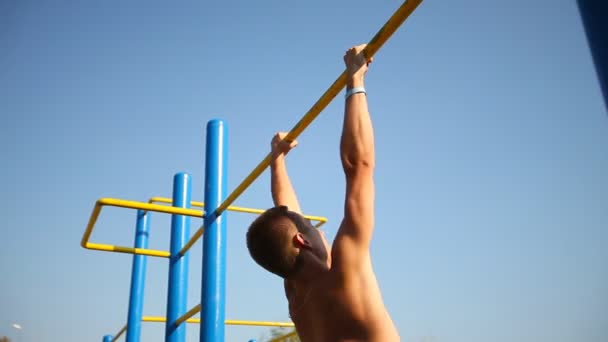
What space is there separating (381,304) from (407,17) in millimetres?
1077

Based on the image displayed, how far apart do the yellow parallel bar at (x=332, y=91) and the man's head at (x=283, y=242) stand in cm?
63

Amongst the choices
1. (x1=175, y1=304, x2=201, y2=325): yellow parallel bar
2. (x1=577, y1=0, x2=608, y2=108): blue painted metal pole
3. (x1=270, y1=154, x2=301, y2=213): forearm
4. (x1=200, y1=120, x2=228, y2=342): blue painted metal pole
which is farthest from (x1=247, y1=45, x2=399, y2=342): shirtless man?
(x1=175, y1=304, x2=201, y2=325): yellow parallel bar

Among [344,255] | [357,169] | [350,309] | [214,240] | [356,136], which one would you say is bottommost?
[350,309]

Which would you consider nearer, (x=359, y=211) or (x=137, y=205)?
(x=359, y=211)

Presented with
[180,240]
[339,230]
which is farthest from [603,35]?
[180,240]

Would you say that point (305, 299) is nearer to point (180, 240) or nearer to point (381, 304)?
point (381, 304)

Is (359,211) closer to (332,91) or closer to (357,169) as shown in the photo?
(357,169)

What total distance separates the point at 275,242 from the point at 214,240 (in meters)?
1.53

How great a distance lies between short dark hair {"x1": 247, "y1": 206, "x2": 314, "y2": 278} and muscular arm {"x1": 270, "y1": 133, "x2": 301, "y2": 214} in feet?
2.12

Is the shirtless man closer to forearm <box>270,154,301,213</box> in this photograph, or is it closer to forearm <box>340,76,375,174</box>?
forearm <box>340,76,375,174</box>

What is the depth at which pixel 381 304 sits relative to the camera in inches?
63.0

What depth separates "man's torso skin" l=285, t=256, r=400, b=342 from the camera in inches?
61.2

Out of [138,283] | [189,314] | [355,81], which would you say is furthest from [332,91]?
[138,283]

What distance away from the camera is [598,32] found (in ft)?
2.88
